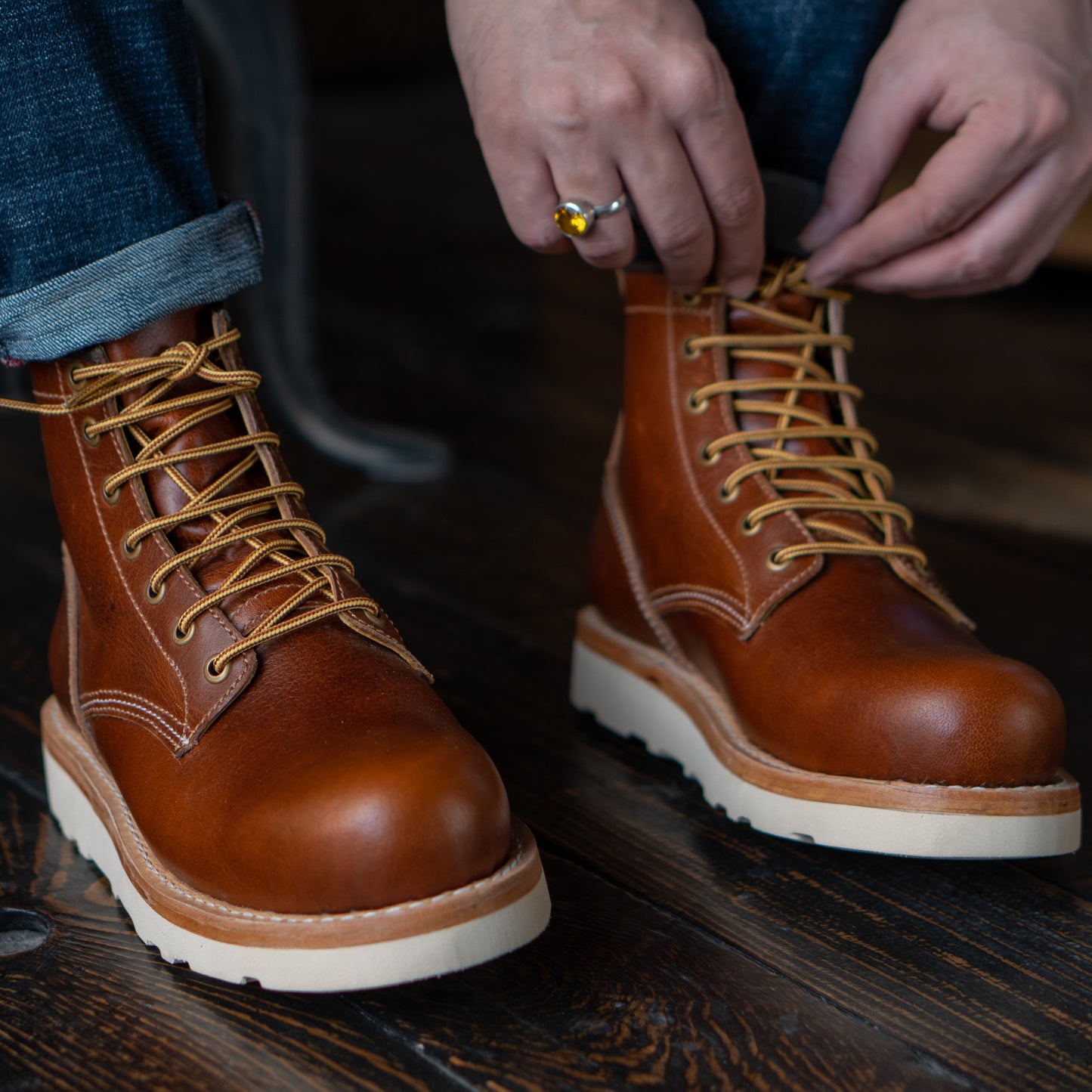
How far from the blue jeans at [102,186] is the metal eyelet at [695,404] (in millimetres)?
322

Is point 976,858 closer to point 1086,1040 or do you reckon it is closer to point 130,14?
point 1086,1040

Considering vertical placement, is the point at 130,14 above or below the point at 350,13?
above

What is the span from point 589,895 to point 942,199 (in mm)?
523

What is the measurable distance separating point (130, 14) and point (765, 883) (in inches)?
25.9

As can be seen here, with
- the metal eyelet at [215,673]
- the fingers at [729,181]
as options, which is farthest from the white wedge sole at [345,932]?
the fingers at [729,181]

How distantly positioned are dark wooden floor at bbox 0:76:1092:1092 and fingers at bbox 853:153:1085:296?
0.37 m

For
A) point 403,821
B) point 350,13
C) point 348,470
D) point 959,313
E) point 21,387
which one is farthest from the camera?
point 350,13

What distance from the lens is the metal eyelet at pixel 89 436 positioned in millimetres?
787

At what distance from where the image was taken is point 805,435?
0.93 meters

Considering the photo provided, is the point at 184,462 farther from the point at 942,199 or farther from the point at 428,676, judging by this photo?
the point at 942,199

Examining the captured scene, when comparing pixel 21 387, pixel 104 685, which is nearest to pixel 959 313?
pixel 21 387

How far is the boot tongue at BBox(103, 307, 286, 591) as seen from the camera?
778 millimetres

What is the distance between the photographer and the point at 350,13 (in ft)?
11.5

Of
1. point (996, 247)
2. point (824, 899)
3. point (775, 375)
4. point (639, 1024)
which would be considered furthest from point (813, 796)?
point (996, 247)
